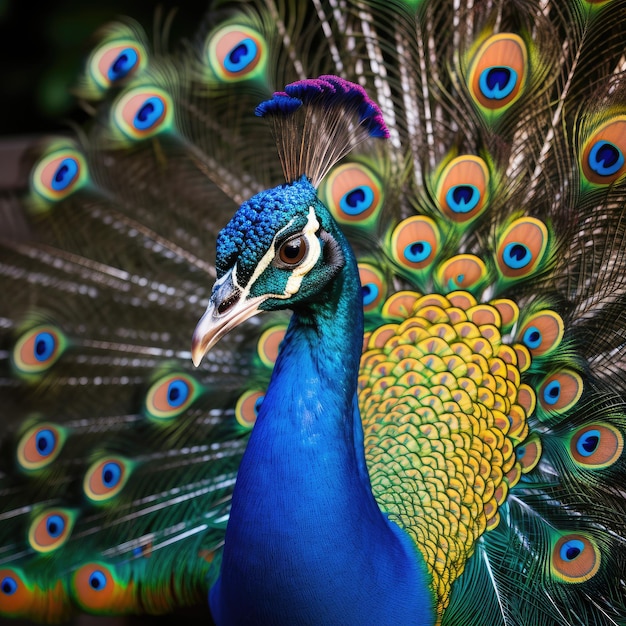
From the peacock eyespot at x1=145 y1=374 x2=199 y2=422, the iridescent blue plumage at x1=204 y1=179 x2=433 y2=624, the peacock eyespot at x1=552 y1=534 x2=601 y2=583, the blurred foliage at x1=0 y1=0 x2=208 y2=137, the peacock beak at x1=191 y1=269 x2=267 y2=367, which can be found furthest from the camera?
the blurred foliage at x1=0 y1=0 x2=208 y2=137

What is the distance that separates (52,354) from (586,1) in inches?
43.6

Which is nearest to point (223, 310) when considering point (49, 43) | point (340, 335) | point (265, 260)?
point (265, 260)

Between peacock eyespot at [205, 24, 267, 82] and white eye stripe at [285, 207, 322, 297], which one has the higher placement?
peacock eyespot at [205, 24, 267, 82]

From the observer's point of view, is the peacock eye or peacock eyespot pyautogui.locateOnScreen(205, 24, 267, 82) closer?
the peacock eye

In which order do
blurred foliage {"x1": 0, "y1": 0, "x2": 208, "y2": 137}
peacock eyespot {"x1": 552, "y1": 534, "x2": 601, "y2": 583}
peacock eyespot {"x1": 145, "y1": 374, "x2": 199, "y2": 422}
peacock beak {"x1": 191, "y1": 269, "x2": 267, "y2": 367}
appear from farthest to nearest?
blurred foliage {"x1": 0, "y1": 0, "x2": 208, "y2": 137} → peacock eyespot {"x1": 145, "y1": 374, "x2": 199, "y2": 422} → peacock eyespot {"x1": 552, "y1": 534, "x2": 601, "y2": 583} → peacock beak {"x1": 191, "y1": 269, "x2": 267, "y2": 367}

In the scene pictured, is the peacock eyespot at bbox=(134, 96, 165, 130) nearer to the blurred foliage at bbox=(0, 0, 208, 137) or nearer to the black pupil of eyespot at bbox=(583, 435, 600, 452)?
the blurred foliage at bbox=(0, 0, 208, 137)

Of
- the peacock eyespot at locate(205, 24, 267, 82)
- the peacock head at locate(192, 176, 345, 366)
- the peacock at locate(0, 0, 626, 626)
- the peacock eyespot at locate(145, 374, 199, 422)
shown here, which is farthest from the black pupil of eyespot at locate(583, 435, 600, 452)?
the peacock eyespot at locate(205, 24, 267, 82)

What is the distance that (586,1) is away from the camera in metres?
1.20

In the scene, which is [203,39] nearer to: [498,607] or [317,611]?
[317,611]

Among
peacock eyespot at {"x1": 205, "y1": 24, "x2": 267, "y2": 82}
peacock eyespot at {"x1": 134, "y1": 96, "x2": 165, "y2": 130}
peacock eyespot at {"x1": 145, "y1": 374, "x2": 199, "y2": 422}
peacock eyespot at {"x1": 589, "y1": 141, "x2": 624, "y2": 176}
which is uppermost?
peacock eyespot at {"x1": 589, "y1": 141, "x2": 624, "y2": 176}

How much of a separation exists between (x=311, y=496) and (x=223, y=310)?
0.88 feet

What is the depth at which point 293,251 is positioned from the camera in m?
0.91

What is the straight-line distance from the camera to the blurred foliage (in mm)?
2016

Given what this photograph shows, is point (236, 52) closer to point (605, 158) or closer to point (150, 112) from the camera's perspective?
point (150, 112)
